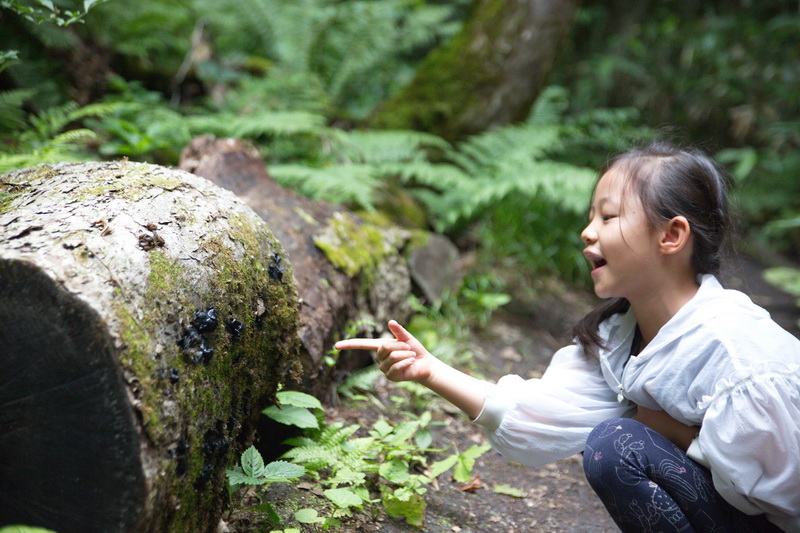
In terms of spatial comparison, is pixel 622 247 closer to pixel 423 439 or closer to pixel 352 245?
pixel 423 439

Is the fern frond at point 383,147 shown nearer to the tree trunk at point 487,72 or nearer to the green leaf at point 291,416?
the tree trunk at point 487,72

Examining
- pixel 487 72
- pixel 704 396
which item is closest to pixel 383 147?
pixel 487 72

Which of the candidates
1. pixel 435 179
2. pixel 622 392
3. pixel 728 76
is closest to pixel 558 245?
pixel 435 179

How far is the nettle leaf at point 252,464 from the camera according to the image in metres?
1.65

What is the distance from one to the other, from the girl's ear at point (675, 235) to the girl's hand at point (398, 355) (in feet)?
2.79

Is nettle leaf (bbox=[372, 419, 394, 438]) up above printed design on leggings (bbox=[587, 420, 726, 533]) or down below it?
below

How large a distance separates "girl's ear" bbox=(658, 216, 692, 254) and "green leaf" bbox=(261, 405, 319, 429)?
1301 mm

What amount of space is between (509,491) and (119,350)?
1792 mm

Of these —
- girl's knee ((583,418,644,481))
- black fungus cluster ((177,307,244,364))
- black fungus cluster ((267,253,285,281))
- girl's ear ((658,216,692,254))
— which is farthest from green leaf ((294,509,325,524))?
girl's ear ((658,216,692,254))

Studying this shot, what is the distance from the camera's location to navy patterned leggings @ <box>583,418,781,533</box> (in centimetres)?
161

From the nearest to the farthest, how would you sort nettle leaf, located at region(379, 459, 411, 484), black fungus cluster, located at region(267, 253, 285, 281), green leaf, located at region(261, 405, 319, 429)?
black fungus cluster, located at region(267, 253, 285, 281)
green leaf, located at region(261, 405, 319, 429)
nettle leaf, located at region(379, 459, 411, 484)

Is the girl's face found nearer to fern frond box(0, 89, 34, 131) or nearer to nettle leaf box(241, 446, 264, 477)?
nettle leaf box(241, 446, 264, 477)

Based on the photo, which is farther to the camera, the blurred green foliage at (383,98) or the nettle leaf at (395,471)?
the blurred green foliage at (383,98)

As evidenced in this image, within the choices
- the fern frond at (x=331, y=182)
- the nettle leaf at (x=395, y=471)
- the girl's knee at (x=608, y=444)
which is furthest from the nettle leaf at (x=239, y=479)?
the fern frond at (x=331, y=182)
